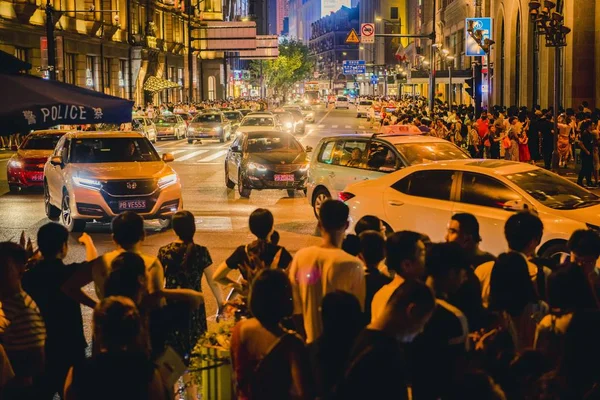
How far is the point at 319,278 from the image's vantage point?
5.15m

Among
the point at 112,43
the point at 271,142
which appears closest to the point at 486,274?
the point at 271,142

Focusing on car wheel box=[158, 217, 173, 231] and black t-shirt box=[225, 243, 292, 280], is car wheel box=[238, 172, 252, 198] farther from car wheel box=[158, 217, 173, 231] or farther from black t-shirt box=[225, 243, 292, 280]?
black t-shirt box=[225, 243, 292, 280]

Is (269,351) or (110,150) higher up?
(110,150)

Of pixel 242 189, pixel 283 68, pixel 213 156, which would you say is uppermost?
pixel 283 68

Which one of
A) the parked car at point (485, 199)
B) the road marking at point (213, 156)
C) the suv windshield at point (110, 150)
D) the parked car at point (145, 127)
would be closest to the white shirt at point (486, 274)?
the parked car at point (485, 199)

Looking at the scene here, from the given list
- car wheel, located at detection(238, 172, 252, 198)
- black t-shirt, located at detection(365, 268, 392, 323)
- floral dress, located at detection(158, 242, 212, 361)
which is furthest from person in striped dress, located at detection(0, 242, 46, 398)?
car wheel, located at detection(238, 172, 252, 198)

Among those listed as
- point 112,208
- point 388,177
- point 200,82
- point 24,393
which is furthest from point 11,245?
point 200,82

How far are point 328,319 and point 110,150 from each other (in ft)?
42.8

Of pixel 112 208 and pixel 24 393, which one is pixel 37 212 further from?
pixel 24 393

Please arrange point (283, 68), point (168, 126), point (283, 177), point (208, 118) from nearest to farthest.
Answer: point (283, 177)
point (208, 118)
point (168, 126)
point (283, 68)

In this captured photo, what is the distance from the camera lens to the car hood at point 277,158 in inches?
810

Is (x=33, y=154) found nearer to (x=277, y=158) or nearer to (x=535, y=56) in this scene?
(x=277, y=158)

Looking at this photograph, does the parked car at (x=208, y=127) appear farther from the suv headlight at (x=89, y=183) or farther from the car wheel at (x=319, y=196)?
the suv headlight at (x=89, y=183)

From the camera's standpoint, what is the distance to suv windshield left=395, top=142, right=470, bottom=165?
1523 cm
